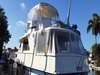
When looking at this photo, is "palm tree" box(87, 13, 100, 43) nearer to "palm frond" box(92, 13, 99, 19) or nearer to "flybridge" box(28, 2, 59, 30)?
"palm frond" box(92, 13, 99, 19)

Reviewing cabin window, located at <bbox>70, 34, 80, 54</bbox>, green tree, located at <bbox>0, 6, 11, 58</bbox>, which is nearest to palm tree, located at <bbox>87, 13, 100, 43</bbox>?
green tree, located at <bbox>0, 6, 11, 58</bbox>

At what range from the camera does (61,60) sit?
6543 millimetres

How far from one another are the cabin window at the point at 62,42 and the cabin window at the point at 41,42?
70 centimetres

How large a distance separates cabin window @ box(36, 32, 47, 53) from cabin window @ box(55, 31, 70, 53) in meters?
0.70

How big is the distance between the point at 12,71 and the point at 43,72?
3.27 metres

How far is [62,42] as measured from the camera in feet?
23.6

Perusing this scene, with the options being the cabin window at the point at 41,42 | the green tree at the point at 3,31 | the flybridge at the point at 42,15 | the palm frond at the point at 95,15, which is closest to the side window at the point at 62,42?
the cabin window at the point at 41,42

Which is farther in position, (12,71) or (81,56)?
(12,71)

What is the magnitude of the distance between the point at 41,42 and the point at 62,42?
1127 millimetres

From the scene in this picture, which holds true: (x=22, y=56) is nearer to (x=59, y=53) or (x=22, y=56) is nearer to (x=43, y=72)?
(x=43, y=72)

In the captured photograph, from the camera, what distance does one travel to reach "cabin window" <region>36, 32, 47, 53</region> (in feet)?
24.5

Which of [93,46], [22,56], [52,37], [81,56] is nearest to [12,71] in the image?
[22,56]

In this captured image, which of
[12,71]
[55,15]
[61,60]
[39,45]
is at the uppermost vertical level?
[55,15]

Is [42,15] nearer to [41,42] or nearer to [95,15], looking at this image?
[41,42]
